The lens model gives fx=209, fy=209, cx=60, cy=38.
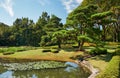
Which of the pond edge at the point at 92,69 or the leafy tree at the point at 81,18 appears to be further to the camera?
the leafy tree at the point at 81,18

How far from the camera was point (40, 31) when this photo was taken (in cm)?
7138

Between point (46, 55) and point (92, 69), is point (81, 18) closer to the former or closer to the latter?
point (46, 55)

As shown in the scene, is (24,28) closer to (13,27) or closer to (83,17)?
(13,27)

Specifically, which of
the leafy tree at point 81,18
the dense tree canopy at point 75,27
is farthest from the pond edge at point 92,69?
the leafy tree at point 81,18

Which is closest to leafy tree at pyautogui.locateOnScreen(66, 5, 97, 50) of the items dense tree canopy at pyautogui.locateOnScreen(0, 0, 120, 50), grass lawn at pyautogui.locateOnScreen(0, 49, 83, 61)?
dense tree canopy at pyautogui.locateOnScreen(0, 0, 120, 50)

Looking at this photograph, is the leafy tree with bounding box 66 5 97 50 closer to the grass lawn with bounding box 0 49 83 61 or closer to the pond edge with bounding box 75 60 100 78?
the grass lawn with bounding box 0 49 83 61

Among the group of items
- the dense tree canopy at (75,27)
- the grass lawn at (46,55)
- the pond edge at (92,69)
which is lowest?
the pond edge at (92,69)

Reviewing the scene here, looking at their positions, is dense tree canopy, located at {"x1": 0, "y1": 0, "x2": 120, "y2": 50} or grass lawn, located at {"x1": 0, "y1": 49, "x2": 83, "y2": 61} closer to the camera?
dense tree canopy, located at {"x1": 0, "y1": 0, "x2": 120, "y2": 50}

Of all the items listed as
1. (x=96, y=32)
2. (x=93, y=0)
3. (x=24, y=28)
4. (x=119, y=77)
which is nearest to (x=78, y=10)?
(x=96, y=32)

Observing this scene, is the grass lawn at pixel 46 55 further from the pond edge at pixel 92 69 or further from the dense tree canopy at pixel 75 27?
the pond edge at pixel 92 69

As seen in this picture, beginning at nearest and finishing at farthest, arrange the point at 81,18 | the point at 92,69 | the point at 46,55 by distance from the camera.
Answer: the point at 92,69 → the point at 81,18 → the point at 46,55

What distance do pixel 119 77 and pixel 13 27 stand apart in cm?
7125

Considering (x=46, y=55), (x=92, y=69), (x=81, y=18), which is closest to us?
(x=92, y=69)

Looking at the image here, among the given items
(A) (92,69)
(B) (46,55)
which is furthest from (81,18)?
(A) (92,69)
